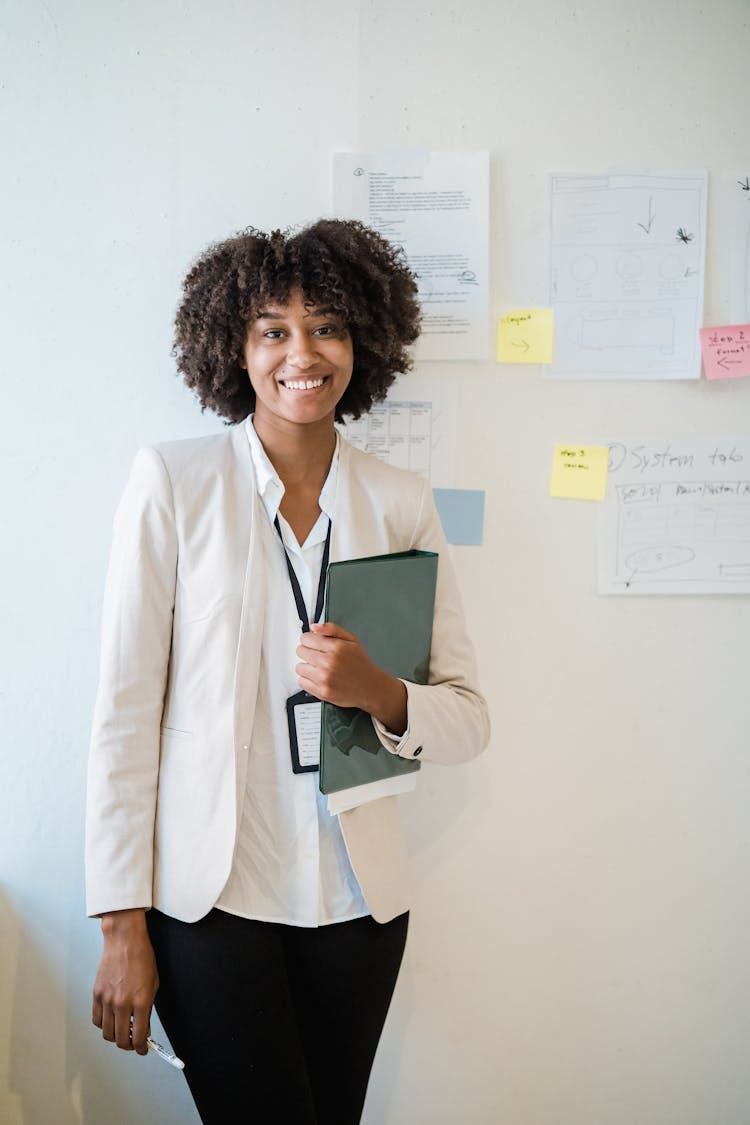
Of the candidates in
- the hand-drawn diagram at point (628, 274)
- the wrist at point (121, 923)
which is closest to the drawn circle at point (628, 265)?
the hand-drawn diagram at point (628, 274)

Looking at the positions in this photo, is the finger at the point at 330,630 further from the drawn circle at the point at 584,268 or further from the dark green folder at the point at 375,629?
the drawn circle at the point at 584,268

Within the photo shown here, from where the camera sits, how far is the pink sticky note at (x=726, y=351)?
1.55 meters

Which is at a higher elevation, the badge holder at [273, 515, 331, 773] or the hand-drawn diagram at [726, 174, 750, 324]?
the hand-drawn diagram at [726, 174, 750, 324]

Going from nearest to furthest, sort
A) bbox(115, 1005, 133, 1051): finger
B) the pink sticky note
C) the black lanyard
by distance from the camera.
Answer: bbox(115, 1005, 133, 1051): finger
the black lanyard
the pink sticky note

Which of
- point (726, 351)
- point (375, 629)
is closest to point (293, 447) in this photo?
point (375, 629)

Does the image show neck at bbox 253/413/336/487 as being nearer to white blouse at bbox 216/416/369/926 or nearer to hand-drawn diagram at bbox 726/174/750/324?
white blouse at bbox 216/416/369/926

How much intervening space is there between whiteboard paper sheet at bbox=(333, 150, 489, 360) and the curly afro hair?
0.18 m

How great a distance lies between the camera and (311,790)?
112 centimetres

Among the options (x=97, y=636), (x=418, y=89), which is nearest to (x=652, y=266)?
(x=418, y=89)

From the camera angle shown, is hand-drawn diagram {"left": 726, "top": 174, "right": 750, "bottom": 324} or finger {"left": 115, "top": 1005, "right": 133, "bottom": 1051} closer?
finger {"left": 115, "top": 1005, "right": 133, "bottom": 1051}

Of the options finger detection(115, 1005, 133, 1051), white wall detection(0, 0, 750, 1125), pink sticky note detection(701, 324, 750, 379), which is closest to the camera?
finger detection(115, 1005, 133, 1051)

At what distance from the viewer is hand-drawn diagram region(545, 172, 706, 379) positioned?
4.98ft

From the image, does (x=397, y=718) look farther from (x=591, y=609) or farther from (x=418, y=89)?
(x=418, y=89)

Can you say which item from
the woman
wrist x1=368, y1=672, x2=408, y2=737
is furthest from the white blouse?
wrist x1=368, y1=672, x2=408, y2=737
